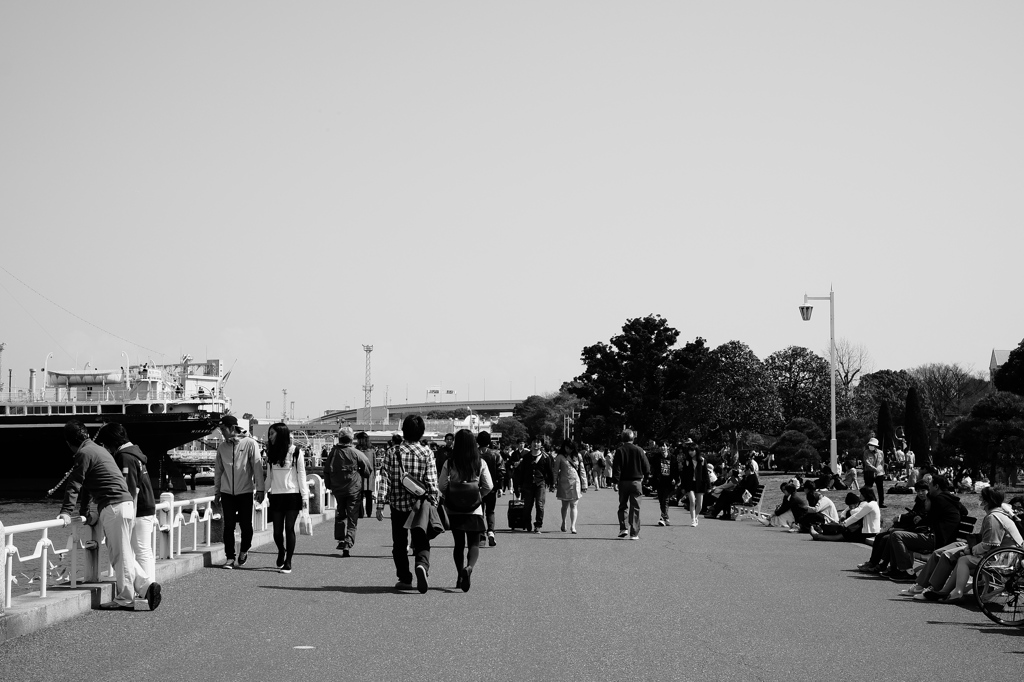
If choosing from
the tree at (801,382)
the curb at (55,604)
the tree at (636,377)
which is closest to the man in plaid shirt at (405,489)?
the curb at (55,604)

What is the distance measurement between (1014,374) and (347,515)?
6826 centimetres

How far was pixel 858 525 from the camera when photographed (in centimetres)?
1725

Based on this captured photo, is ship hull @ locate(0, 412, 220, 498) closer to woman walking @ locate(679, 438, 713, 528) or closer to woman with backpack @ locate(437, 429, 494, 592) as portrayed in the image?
woman walking @ locate(679, 438, 713, 528)

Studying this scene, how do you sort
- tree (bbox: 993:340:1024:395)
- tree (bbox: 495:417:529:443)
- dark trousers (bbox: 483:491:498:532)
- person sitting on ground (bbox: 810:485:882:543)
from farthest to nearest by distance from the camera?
tree (bbox: 495:417:529:443)
tree (bbox: 993:340:1024:395)
person sitting on ground (bbox: 810:485:882:543)
dark trousers (bbox: 483:491:498:532)

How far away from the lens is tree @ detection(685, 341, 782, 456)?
5788cm

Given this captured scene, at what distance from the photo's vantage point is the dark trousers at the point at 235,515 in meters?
12.0

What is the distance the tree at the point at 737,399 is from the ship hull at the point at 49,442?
32.0 m

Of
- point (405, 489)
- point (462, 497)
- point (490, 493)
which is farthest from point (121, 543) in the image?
point (490, 493)

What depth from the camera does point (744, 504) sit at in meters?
24.0

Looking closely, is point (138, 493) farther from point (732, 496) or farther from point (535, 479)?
point (732, 496)

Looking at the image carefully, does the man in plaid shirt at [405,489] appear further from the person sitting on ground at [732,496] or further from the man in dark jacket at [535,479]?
the person sitting on ground at [732,496]

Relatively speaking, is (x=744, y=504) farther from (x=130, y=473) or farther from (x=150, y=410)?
(x=150, y=410)

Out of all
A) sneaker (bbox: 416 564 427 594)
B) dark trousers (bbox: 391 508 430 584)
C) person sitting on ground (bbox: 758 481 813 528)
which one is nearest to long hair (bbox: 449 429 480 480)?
dark trousers (bbox: 391 508 430 584)

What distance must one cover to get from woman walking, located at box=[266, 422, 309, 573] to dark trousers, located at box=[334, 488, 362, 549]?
5.86 ft
